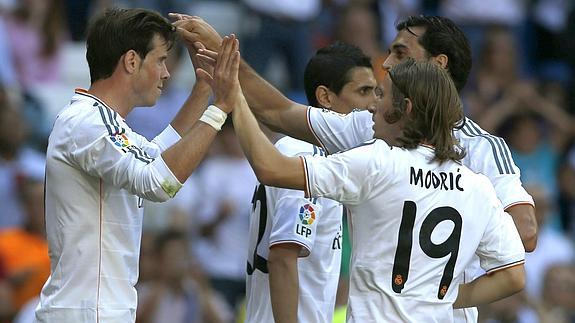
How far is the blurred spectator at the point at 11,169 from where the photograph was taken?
9.90 m

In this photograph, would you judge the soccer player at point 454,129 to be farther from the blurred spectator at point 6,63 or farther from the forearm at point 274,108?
the blurred spectator at point 6,63

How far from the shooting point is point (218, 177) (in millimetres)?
10703

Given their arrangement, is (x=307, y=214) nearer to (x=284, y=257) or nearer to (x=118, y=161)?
(x=284, y=257)

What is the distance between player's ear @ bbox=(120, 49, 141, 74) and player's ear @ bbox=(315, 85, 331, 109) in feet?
4.56

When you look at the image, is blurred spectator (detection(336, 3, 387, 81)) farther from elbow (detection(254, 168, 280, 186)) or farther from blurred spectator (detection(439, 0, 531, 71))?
elbow (detection(254, 168, 280, 186))

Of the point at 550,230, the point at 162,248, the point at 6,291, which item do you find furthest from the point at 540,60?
the point at 6,291

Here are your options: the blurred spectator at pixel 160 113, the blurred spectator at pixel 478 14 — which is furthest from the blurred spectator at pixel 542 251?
the blurred spectator at pixel 160 113

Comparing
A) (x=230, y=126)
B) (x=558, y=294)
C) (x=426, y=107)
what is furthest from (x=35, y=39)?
(x=426, y=107)

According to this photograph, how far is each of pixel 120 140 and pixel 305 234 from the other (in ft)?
3.93

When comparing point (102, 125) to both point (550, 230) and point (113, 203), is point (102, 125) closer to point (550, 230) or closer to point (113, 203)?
point (113, 203)

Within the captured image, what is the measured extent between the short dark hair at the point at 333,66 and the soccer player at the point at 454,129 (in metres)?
0.68

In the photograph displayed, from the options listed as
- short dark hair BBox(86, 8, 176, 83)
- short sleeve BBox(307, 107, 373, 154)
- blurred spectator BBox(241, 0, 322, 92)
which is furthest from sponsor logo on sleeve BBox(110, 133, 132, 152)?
blurred spectator BBox(241, 0, 322, 92)

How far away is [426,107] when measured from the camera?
16.9 feet

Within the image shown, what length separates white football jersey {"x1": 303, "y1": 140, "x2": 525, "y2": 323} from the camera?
5.04 meters
